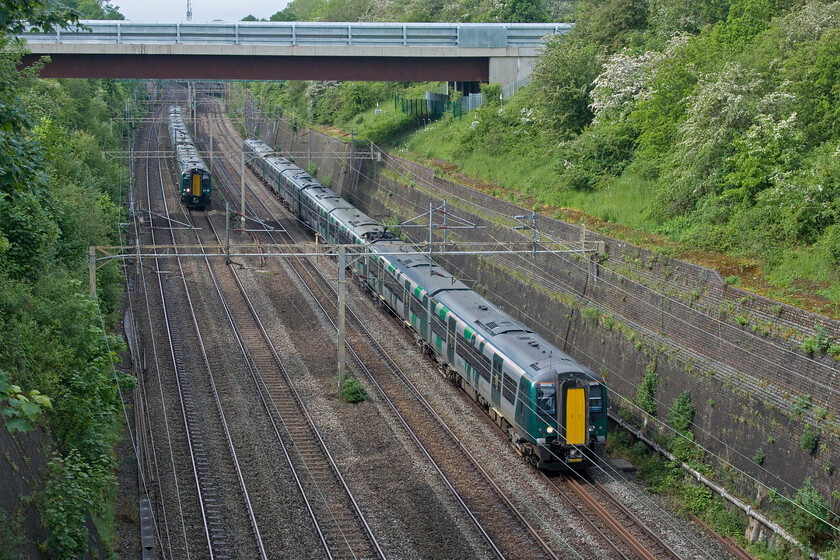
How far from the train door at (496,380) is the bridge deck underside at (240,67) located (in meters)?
26.7

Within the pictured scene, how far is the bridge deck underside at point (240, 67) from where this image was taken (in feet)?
139

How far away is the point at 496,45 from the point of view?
156ft

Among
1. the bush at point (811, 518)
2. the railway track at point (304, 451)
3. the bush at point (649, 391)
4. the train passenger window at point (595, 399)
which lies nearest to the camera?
the bush at point (811, 518)

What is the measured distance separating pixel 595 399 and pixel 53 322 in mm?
12195

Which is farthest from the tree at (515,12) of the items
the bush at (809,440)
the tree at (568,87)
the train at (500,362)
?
the bush at (809,440)

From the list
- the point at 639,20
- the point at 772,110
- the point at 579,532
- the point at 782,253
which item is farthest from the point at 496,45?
the point at 579,532

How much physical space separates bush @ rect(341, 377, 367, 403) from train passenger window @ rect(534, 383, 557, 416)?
6943 mm

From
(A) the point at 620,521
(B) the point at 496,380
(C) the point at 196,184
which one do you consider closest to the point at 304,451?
(B) the point at 496,380

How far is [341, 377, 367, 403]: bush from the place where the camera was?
25031 millimetres

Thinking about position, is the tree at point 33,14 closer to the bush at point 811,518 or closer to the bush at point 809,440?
the bush at point 811,518

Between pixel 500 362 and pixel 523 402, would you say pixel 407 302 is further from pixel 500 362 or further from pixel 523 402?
pixel 523 402

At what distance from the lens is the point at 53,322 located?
57.3 ft

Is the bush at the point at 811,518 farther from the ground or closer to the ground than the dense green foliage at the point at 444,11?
closer to the ground

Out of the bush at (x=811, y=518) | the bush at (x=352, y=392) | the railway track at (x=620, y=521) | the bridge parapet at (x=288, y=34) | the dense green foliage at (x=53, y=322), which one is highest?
the bridge parapet at (x=288, y=34)
